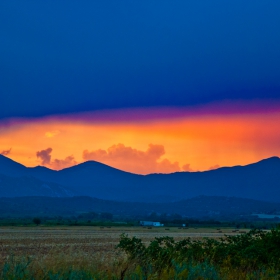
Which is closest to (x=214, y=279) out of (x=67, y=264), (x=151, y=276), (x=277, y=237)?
(x=151, y=276)

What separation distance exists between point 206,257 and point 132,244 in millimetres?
3351

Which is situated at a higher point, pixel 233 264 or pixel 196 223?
pixel 196 223

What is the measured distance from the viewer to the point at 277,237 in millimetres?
21719

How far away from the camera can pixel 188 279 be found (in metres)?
13.7

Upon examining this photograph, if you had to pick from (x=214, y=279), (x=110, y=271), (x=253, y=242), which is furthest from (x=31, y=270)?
(x=253, y=242)

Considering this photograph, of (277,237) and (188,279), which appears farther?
(277,237)

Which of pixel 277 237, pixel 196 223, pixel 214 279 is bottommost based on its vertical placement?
pixel 214 279

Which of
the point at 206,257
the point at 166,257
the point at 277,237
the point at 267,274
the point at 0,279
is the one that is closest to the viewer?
the point at 0,279

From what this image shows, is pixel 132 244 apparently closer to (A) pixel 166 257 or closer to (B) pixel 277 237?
(A) pixel 166 257

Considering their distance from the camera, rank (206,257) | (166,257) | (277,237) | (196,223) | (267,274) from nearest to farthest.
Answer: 1. (267,274)
2. (166,257)
3. (206,257)
4. (277,237)
5. (196,223)

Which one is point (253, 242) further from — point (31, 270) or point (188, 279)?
point (31, 270)

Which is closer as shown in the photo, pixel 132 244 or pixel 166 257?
pixel 166 257

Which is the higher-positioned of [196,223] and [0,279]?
[196,223]

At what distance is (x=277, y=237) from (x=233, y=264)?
3.09 m
